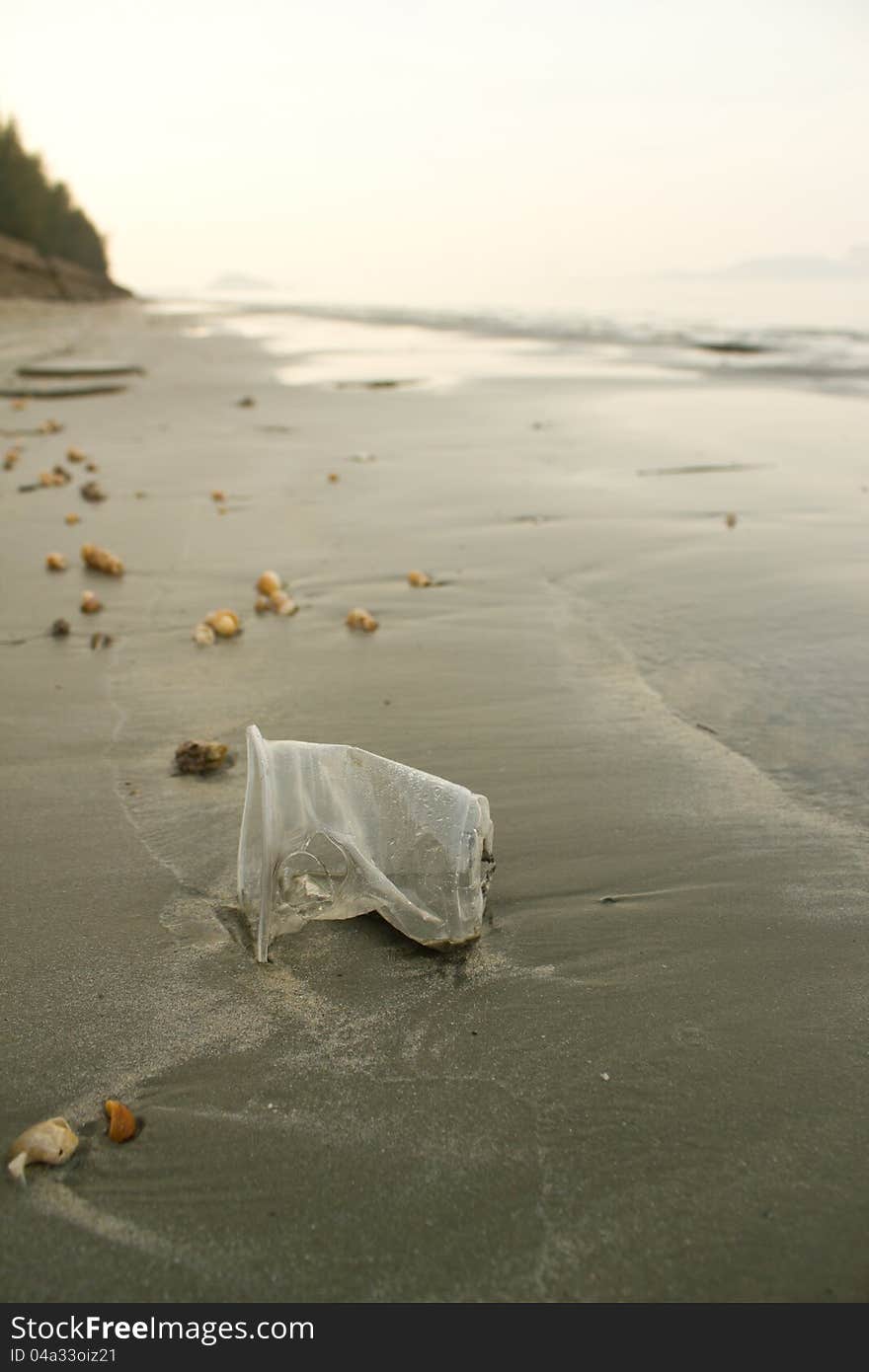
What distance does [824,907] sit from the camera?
2109 mm

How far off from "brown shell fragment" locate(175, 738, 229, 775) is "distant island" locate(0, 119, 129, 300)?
3572cm

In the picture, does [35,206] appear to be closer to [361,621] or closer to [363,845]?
[361,621]

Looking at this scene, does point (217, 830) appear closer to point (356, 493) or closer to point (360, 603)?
point (360, 603)

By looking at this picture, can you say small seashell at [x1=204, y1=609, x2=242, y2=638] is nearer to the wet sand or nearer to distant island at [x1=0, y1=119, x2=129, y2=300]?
the wet sand

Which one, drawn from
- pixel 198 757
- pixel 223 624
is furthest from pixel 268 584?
pixel 198 757

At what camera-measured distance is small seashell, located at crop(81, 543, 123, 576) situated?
4461mm

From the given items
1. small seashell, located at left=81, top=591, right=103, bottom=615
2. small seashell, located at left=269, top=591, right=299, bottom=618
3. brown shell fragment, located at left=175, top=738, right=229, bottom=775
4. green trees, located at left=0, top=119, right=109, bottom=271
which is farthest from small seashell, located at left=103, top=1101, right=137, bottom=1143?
green trees, located at left=0, top=119, right=109, bottom=271

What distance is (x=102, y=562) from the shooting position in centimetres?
447

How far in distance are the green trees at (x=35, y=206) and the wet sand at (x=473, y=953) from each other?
4344 centimetres

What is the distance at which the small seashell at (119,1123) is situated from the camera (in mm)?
1520

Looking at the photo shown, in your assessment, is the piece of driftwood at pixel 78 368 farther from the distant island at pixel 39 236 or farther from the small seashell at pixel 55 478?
the distant island at pixel 39 236

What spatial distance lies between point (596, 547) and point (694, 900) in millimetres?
3033

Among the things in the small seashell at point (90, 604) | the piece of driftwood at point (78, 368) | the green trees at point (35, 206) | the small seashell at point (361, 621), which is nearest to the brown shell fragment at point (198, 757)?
the small seashell at point (361, 621)

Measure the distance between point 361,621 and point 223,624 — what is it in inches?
19.9
